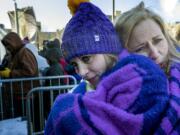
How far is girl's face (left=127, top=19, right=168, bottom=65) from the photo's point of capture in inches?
55.1

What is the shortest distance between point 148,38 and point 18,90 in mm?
3957

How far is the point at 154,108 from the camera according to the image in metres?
1.06

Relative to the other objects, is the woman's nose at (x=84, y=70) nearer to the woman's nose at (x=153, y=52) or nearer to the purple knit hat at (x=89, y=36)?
the purple knit hat at (x=89, y=36)

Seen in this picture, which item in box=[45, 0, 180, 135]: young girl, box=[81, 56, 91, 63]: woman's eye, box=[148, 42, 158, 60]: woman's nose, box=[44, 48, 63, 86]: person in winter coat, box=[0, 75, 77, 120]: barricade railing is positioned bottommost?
box=[0, 75, 77, 120]: barricade railing

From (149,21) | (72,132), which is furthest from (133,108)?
(149,21)

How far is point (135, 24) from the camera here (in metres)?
1.45

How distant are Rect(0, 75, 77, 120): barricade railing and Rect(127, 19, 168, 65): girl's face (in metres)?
3.49

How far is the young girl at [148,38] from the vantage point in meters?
1.40

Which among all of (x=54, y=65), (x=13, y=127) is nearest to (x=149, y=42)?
(x=13, y=127)

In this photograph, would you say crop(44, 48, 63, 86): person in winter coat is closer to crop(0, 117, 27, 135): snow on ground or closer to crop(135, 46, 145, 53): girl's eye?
crop(0, 117, 27, 135): snow on ground

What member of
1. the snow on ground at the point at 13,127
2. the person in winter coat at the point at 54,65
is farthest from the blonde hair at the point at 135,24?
the person in winter coat at the point at 54,65

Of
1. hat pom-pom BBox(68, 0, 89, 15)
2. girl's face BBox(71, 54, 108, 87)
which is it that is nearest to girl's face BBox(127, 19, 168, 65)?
girl's face BBox(71, 54, 108, 87)

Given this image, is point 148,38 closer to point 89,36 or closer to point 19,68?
point 89,36

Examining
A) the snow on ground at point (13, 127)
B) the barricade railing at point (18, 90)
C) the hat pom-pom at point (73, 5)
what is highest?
the hat pom-pom at point (73, 5)
